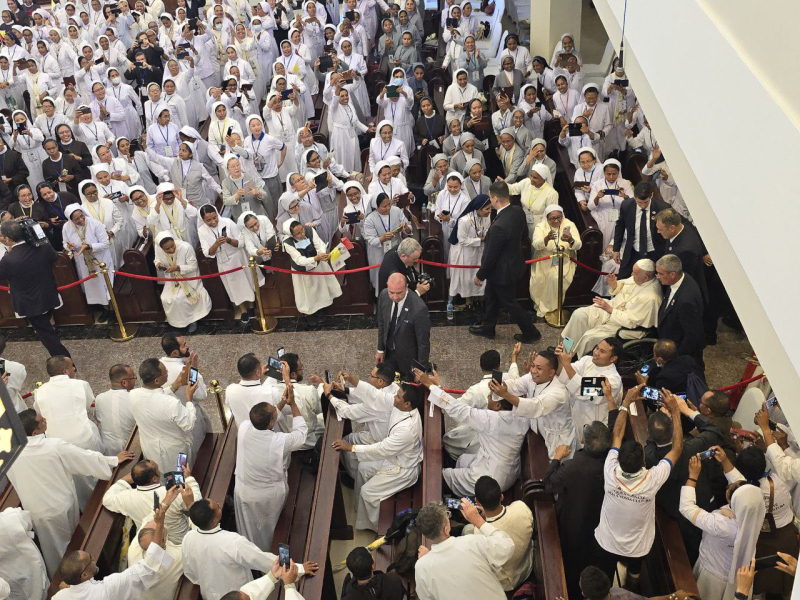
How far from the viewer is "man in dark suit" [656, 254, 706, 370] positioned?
22.4ft

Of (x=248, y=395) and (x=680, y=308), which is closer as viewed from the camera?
(x=248, y=395)

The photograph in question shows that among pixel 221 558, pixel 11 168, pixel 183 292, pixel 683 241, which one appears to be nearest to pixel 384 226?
pixel 183 292

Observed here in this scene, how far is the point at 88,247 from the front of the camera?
935 centimetres

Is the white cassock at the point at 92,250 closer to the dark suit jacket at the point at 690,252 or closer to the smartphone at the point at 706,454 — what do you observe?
the dark suit jacket at the point at 690,252

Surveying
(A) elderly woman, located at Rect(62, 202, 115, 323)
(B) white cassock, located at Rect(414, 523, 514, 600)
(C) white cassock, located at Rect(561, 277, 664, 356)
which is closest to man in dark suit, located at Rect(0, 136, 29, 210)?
(A) elderly woman, located at Rect(62, 202, 115, 323)

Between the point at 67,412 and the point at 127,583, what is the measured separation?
1.95 meters

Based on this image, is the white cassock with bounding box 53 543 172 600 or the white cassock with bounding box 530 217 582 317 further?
the white cassock with bounding box 530 217 582 317

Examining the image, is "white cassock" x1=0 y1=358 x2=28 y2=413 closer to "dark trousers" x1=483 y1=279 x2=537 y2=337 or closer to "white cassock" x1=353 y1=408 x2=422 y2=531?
"white cassock" x1=353 y1=408 x2=422 y2=531

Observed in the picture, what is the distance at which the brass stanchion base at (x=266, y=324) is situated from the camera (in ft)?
31.0

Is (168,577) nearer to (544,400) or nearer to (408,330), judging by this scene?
(408,330)

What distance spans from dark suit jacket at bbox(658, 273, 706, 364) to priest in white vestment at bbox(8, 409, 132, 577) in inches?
186

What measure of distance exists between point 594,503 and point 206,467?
3.31 meters

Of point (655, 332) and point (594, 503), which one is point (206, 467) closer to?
point (594, 503)

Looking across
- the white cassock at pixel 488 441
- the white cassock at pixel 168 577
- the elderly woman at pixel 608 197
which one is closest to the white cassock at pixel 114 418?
the white cassock at pixel 168 577
